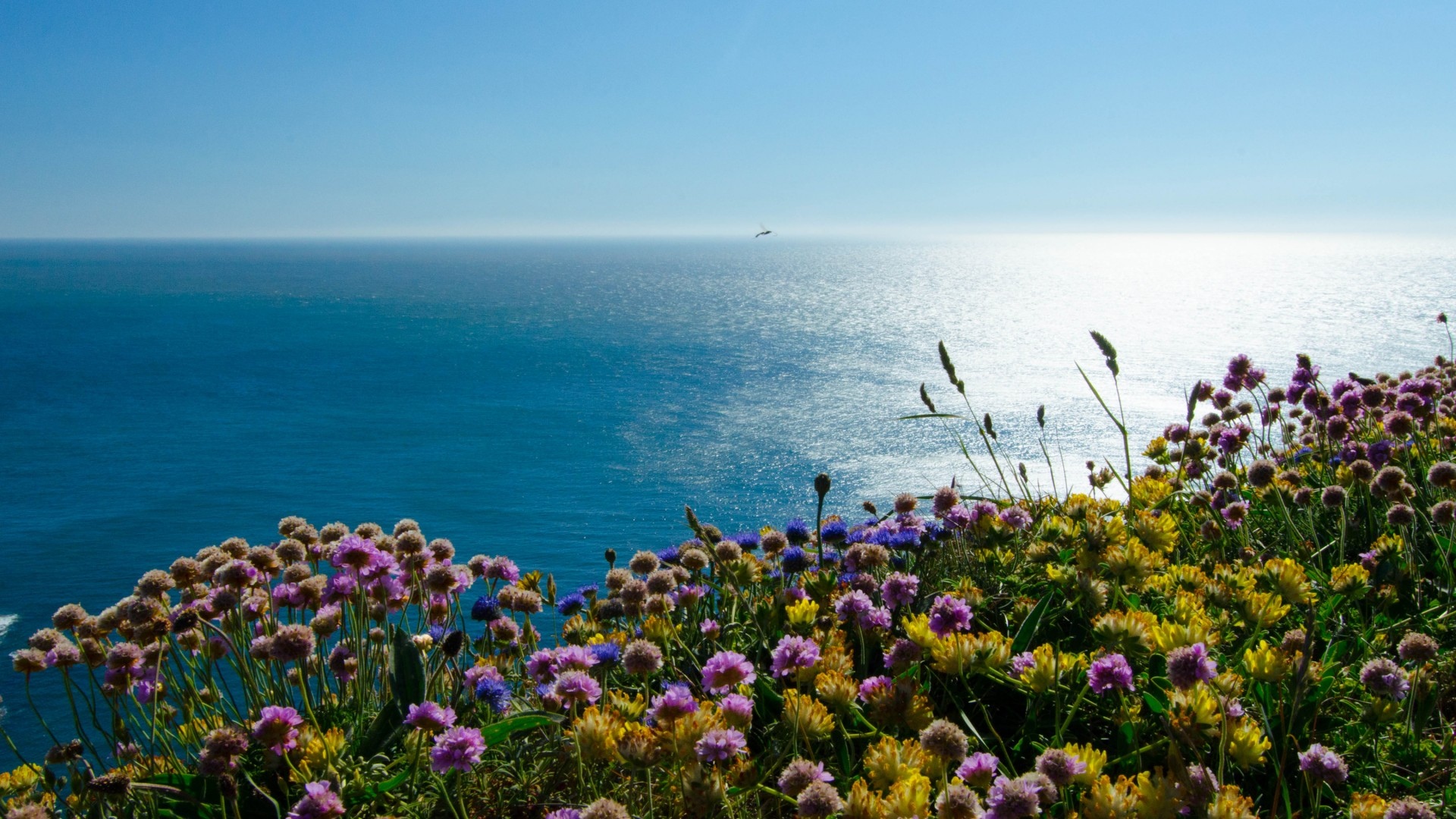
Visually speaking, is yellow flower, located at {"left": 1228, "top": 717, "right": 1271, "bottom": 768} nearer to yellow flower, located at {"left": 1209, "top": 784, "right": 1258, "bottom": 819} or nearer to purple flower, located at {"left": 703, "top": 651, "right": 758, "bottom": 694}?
yellow flower, located at {"left": 1209, "top": 784, "right": 1258, "bottom": 819}

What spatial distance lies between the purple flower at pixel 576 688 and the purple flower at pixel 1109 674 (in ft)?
4.02

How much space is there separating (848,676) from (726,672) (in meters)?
0.41

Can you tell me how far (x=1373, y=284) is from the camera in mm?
181500

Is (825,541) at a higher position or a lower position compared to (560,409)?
higher

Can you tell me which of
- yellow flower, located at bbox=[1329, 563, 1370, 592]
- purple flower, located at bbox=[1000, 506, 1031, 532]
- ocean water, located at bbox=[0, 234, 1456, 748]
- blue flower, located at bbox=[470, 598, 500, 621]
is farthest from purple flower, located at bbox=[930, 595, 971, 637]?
ocean water, located at bbox=[0, 234, 1456, 748]

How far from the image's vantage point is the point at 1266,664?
1.99 metres

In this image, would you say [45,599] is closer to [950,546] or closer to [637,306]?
[950,546]

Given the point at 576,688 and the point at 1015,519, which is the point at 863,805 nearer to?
the point at 576,688

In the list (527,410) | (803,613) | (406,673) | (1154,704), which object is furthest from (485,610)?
(527,410)

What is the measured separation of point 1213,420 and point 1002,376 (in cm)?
8768

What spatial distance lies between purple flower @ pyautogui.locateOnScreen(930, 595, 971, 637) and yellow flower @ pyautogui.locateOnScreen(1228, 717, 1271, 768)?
0.63 m

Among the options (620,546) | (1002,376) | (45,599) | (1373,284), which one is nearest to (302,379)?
(45,599)

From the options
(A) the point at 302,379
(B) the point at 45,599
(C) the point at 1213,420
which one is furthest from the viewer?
(A) the point at 302,379

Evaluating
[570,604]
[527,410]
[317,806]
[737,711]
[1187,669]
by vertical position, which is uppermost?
[1187,669]
